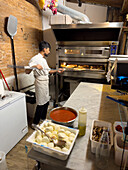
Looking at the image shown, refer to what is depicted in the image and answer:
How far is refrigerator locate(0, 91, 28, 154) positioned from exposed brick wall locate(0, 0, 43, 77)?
30.8 inches

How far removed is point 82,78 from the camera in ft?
11.6

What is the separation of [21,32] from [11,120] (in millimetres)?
1990

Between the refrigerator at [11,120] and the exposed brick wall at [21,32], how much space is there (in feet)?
2.57

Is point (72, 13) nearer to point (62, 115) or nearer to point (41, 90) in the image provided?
point (41, 90)

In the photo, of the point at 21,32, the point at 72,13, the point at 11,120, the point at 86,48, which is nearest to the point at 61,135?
the point at 11,120

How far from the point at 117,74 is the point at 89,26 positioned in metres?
2.01

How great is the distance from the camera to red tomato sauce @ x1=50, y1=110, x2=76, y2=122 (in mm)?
1021

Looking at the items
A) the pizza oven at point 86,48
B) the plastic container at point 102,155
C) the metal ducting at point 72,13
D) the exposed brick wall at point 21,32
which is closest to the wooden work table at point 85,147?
the plastic container at point 102,155

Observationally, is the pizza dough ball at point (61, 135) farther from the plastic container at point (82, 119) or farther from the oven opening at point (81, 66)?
the oven opening at point (81, 66)

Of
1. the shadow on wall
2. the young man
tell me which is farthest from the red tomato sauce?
the shadow on wall

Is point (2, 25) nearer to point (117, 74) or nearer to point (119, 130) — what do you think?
point (117, 74)

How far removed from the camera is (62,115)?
1.08 m

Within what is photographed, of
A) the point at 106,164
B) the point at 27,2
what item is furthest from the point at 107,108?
the point at 27,2

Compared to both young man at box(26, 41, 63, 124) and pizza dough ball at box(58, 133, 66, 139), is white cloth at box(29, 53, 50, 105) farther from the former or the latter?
pizza dough ball at box(58, 133, 66, 139)
